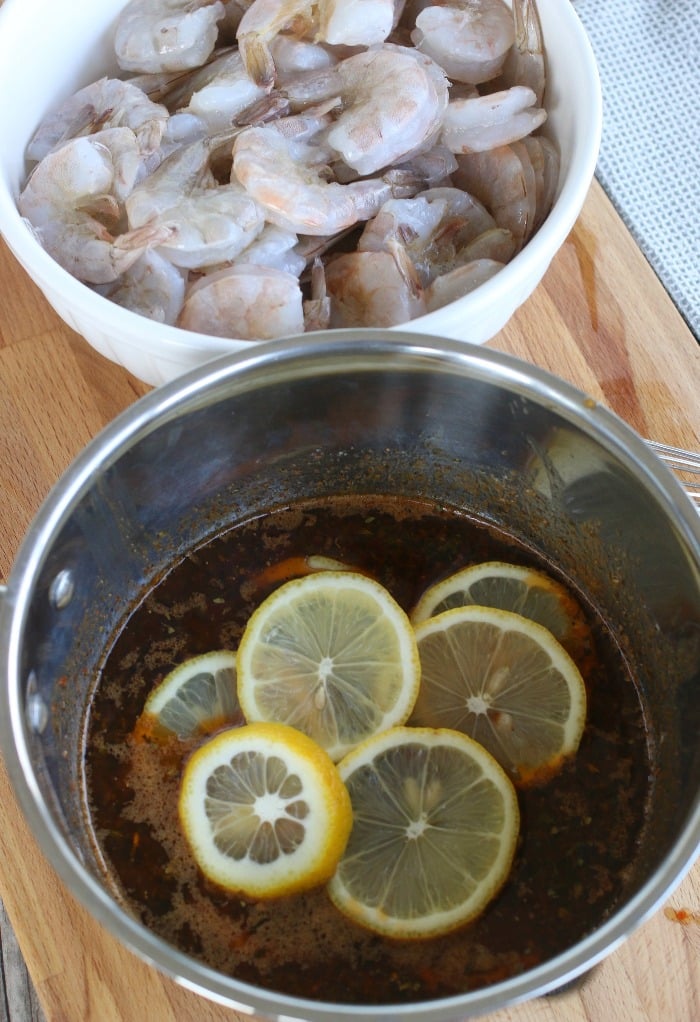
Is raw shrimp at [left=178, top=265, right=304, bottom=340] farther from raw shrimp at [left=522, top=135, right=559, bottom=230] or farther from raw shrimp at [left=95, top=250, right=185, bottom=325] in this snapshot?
raw shrimp at [left=522, top=135, right=559, bottom=230]

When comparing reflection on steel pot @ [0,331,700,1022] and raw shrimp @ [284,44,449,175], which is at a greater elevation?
raw shrimp @ [284,44,449,175]

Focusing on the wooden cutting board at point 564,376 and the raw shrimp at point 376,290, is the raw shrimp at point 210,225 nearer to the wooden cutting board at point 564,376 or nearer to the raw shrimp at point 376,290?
the raw shrimp at point 376,290

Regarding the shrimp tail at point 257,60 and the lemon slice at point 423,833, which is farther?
the shrimp tail at point 257,60

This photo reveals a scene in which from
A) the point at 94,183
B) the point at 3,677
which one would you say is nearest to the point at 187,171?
the point at 94,183

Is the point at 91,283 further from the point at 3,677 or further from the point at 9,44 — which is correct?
the point at 3,677

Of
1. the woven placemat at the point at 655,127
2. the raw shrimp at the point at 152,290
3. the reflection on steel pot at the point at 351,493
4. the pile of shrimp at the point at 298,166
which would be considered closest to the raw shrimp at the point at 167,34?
the pile of shrimp at the point at 298,166

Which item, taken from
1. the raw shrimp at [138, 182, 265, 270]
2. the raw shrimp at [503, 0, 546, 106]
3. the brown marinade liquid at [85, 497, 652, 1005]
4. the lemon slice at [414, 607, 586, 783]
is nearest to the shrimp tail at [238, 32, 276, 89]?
the raw shrimp at [138, 182, 265, 270]

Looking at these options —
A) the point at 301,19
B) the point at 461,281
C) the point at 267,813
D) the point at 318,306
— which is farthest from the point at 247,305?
the point at 267,813
